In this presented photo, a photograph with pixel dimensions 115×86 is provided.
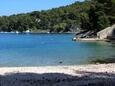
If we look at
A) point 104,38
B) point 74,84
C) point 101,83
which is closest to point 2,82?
point 74,84

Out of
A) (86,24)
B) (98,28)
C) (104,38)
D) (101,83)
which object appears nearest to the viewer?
(101,83)

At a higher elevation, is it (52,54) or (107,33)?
(52,54)

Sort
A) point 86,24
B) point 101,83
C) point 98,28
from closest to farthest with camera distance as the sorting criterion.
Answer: point 101,83, point 98,28, point 86,24

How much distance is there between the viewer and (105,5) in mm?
118688

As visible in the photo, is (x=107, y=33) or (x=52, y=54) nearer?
(x=52, y=54)

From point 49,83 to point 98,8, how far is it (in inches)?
4074

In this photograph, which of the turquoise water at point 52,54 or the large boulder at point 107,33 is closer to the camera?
the turquoise water at point 52,54

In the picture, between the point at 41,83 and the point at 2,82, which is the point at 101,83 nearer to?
the point at 41,83

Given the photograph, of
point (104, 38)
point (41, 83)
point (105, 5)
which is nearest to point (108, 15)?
point (105, 5)

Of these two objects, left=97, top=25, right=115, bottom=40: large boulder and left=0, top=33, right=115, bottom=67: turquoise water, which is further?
left=97, top=25, right=115, bottom=40: large boulder

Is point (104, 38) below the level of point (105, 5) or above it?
below

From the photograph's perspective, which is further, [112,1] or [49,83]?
[112,1]

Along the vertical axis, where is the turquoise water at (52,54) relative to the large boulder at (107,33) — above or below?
above

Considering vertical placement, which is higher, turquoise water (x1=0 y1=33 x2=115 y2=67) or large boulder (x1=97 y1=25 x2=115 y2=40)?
turquoise water (x1=0 y1=33 x2=115 y2=67)
